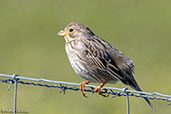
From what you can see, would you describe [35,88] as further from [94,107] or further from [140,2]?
[140,2]

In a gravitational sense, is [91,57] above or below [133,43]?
below

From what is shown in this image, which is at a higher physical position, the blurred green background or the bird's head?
the blurred green background

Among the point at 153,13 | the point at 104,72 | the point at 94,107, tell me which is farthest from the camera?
the point at 153,13

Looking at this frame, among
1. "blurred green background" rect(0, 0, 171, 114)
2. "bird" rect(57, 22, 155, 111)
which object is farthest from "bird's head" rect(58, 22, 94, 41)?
"blurred green background" rect(0, 0, 171, 114)

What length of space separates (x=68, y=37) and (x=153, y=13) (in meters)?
9.37

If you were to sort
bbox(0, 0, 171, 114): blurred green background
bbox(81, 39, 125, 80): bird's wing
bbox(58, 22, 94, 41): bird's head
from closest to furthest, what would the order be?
bbox(81, 39, 125, 80): bird's wing → bbox(58, 22, 94, 41): bird's head → bbox(0, 0, 171, 114): blurred green background

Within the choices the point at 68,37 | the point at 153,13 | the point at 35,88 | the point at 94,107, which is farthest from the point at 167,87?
the point at 153,13

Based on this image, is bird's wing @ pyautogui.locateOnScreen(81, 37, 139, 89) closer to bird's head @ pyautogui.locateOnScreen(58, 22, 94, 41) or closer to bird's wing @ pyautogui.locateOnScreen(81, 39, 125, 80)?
bird's wing @ pyautogui.locateOnScreen(81, 39, 125, 80)

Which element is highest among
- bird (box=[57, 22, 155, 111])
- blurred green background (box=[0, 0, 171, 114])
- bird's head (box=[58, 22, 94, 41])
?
blurred green background (box=[0, 0, 171, 114])

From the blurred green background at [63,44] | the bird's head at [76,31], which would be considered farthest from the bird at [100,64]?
the blurred green background at [63,44]

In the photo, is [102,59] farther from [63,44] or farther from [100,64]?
[63,44]

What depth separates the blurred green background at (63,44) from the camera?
11492mm

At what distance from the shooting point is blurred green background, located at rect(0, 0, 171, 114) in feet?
37.7

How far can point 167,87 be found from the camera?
491 inches
